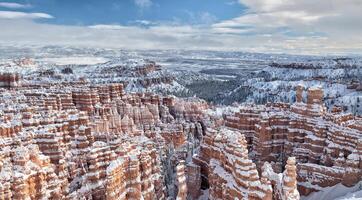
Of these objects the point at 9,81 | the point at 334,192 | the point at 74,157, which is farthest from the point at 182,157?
the point at 9,81

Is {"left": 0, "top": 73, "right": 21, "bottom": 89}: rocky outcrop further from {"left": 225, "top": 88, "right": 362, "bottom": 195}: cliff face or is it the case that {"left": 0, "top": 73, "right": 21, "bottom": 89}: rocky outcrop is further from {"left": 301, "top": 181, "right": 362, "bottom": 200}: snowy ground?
{"left": 301, "top": 181, "right": 362, "bottom": 200}: snowy ground

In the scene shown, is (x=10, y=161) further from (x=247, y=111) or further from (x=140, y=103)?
(x=140, y=103)

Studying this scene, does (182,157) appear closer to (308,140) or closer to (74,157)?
(74,157)

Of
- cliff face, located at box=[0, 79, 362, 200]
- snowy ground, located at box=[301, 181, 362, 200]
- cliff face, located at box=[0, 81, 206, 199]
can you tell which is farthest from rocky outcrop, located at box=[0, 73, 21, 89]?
snowy ground, located at box=[301, 181, 362, 200]

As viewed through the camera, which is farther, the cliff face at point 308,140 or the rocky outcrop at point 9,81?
the rocky outcrop at point 9,81

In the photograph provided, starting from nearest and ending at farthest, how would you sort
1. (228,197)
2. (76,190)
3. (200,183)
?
(228,197)
(76,190)
(200,183)

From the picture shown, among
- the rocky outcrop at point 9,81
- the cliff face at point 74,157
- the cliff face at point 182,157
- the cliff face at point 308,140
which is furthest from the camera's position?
the rocky outcrop at point 9,81

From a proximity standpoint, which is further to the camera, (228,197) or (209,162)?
(209,162)

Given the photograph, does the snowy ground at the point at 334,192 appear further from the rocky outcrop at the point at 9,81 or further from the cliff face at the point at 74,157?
the rocky outcrop at the point at 9,81

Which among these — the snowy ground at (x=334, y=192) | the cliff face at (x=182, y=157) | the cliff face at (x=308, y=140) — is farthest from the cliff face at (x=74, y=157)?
the snowy ground at (x=334, y=192)

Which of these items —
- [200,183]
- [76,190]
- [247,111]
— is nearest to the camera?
[76,190]

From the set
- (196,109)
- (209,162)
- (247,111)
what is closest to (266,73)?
(196,109)
